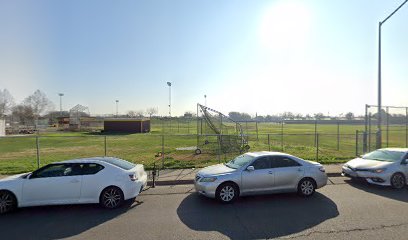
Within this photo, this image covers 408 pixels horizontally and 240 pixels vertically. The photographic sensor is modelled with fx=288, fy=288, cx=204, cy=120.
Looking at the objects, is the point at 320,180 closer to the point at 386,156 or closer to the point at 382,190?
the point at 382,190

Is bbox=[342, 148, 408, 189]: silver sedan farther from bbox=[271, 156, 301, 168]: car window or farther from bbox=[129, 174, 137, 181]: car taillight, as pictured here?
bbox=[129, 174, 137, 181]: car taillight

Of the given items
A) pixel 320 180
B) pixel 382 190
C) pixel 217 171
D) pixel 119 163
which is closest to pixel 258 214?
pixel 217 171

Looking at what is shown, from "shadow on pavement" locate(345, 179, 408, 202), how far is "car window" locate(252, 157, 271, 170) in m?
3.42

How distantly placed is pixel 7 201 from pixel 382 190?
34.7ft

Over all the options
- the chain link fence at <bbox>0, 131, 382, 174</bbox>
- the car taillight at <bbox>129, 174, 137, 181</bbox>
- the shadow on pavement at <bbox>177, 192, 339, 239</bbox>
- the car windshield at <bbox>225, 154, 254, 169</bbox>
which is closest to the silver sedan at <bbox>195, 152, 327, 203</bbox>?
the car windshield at <bbox>225, 154, 254, 169</bbox>

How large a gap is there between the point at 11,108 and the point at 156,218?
318 feet

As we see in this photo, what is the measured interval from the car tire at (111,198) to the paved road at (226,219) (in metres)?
0.20

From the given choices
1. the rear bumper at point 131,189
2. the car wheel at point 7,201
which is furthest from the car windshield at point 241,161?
the car wheel at point 7,201

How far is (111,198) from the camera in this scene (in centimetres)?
733

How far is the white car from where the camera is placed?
23.1ft

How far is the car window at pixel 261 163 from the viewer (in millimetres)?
8125

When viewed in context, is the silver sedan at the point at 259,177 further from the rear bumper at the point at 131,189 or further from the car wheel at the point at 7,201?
the car wheel at the point at 7,201

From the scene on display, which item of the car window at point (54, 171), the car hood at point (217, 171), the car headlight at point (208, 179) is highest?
the car window at point (54, 171)

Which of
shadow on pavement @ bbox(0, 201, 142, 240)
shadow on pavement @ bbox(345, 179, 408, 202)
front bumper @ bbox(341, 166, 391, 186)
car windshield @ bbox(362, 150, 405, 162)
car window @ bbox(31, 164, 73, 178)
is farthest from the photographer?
car windshield @ bbox(362, 150, 405, 162)
